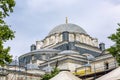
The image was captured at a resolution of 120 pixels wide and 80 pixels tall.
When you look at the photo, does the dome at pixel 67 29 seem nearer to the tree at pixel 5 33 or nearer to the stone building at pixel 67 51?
the stone building at pixel 67 51

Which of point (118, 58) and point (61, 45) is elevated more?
point (61, 45)

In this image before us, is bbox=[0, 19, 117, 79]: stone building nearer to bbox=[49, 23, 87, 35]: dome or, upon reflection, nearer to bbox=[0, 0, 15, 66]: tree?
bbox=[49, 23, 87, 35]: dome

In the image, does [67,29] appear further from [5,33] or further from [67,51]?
[5,33]

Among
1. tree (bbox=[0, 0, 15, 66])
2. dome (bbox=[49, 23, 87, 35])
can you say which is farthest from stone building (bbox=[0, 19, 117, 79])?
tree (bbox=[0, 0, 15, 66])

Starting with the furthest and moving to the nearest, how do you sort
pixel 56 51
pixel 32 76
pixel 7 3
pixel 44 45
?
1. pixel 44 45
2. pixel 56 51
3. pixel 32 76
4. pixel 7 3

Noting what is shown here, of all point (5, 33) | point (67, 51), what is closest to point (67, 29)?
point (67, 51)

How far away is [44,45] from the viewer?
71188 mm

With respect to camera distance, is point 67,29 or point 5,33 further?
point 67,29

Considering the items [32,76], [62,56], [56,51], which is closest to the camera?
[32,76]

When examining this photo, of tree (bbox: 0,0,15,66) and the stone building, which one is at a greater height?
the stone building

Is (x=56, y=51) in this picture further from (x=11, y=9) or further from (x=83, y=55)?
(x=11, y=9)

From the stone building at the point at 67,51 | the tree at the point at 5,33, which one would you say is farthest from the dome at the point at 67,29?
the tree at the point at 5,33

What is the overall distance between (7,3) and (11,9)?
29cm

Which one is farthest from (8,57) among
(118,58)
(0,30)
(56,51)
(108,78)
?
(56,51)
